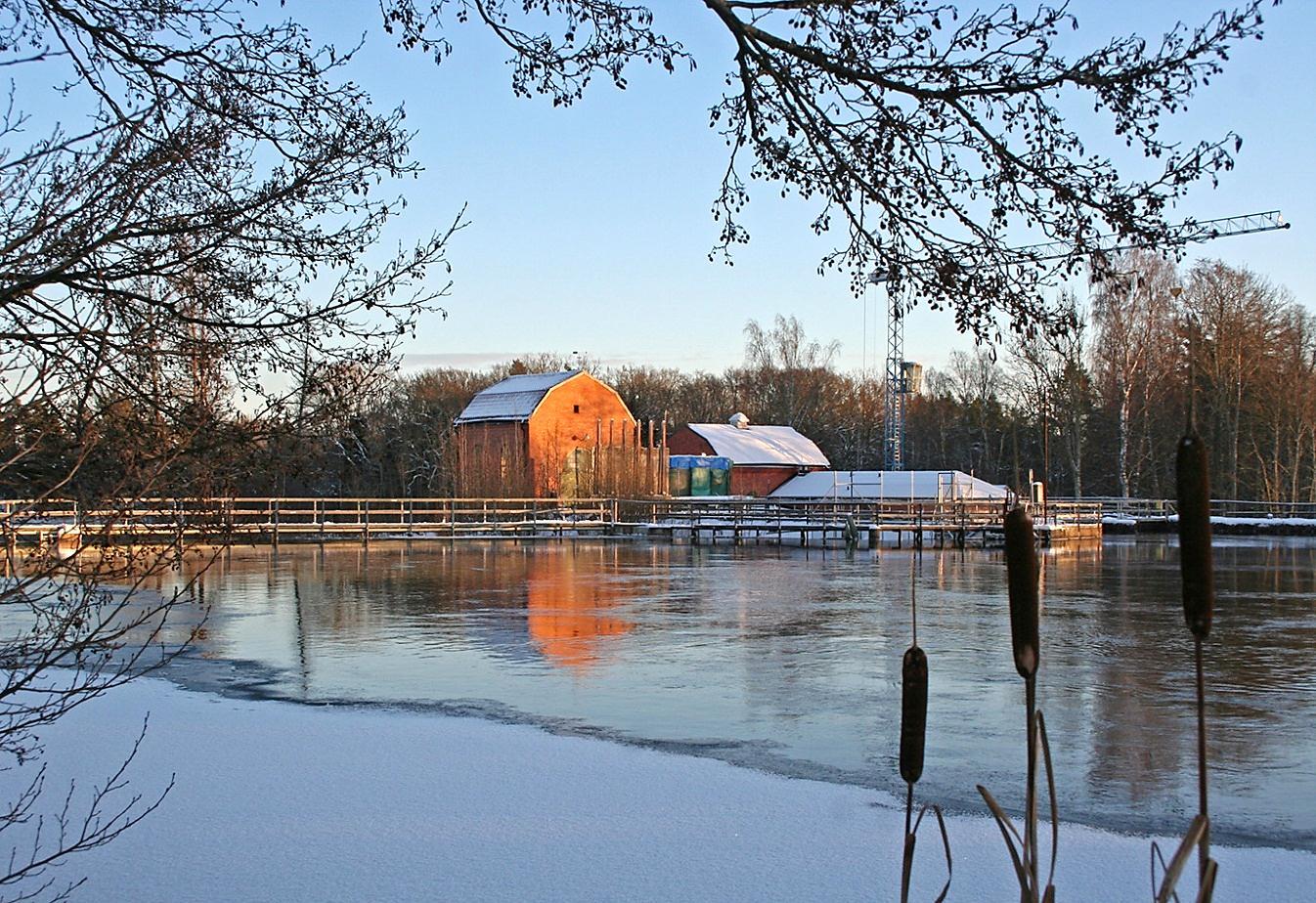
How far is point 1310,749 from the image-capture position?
9.31m

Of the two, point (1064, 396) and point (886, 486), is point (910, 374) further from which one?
point (1064, 396)

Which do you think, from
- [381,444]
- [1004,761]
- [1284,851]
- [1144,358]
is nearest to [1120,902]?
[1284,851]

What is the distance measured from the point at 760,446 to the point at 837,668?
56499 mm

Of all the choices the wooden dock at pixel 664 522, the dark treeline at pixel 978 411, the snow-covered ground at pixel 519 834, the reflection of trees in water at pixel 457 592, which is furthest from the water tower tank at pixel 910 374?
the snow-covered ground at pixel 519 834

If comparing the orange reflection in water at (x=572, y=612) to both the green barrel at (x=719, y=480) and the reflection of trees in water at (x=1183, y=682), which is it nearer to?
the reflection of trees in water at (x=1183, y=682)

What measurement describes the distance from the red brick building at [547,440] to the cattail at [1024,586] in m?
49.8

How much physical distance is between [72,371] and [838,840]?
4.43m

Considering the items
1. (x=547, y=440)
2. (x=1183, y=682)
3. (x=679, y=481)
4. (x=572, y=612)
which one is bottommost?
(x=1183, y=682)

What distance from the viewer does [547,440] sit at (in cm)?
5769

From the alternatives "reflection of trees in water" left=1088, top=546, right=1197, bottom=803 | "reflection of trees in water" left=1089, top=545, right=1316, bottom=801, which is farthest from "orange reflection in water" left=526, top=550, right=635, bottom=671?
"reflection of trees in water" left=1089, top=545, right=1316, bottom=801

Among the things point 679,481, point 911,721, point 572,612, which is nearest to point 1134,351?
point 679,481

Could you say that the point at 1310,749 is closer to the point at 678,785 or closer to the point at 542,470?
the point at 678,785

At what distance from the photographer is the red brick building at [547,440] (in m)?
52.6

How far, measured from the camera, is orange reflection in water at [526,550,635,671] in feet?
48.6
